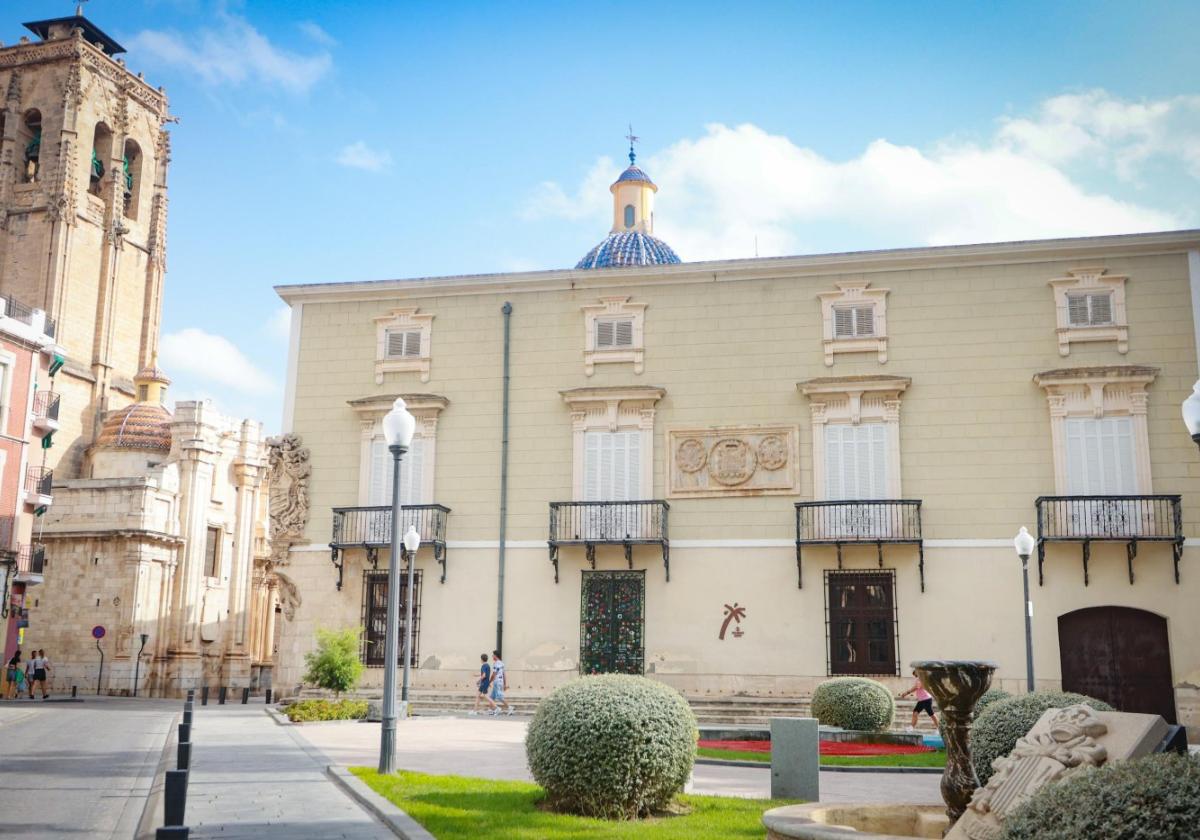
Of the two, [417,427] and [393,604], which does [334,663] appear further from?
[393,604]

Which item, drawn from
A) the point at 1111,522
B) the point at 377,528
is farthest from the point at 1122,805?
the point at 377,528

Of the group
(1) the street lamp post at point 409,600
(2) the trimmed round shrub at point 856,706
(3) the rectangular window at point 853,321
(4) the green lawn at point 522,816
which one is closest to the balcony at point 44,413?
(1) the street lamp post at point 409,600

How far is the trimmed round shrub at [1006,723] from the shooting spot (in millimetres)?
11734

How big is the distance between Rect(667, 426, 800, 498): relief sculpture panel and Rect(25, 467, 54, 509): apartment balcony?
24.1 metres

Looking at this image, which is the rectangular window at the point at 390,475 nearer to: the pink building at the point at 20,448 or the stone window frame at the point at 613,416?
the stone window frame at the point at 613,416

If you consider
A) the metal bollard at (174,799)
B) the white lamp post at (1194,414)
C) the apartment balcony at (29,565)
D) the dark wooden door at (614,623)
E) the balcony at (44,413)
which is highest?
the balcony at (44,413)

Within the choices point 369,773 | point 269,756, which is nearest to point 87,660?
point 269,756

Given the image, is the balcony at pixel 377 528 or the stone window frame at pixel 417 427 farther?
the stone window frame at pixel 417 427

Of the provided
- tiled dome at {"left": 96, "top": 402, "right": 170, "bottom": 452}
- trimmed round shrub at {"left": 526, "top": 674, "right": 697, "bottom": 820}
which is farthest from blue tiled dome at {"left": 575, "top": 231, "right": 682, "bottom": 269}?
trimmed round shrub at {"left": 526, "top": 674, "right": 697, "bottom": 820}

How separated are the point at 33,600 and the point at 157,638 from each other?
500 centimetres

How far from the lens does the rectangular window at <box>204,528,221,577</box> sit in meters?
50.5

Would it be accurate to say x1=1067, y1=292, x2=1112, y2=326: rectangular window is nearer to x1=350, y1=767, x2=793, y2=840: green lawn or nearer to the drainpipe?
the drainpipe

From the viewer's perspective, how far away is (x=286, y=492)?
1200 inches

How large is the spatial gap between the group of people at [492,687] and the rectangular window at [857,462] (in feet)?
28.7
